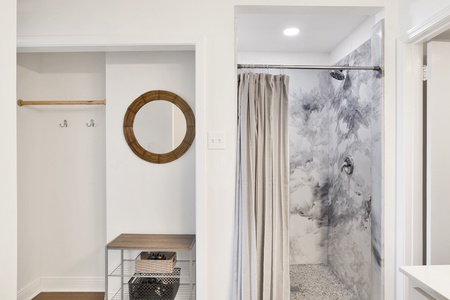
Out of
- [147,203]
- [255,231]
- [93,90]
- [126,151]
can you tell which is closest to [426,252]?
[255,231]

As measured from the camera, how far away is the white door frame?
2.01 metres

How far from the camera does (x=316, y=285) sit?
9.86 ft

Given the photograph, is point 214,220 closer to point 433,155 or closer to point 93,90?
point 433,155

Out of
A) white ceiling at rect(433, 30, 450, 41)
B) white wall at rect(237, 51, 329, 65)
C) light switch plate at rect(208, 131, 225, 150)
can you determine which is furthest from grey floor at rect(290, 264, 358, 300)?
white wall at rect(237, 51, 329, 65)

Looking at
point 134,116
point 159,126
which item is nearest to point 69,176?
point 134,116

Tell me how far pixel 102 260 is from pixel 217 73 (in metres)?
1.97

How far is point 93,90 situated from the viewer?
2924 mm

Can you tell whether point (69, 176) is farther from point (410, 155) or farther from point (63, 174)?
point (410, 155)

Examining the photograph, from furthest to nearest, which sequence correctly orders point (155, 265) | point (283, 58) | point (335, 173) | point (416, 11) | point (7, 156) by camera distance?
1. point (283, 58)
2. point (335, 173)
3. point (155, 265)
4. point (416, 11)
5. point (7, 156)

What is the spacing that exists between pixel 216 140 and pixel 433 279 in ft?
4.50

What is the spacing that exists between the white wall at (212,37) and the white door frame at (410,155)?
0.09m

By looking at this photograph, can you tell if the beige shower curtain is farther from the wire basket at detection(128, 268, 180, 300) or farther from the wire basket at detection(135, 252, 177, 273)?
the wire basket at detection(128, 268, 180, 300)

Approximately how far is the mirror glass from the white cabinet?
A: 70 centimetres

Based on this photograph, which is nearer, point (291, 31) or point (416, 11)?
point (416, 11)
